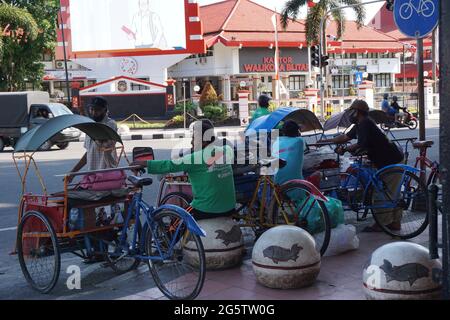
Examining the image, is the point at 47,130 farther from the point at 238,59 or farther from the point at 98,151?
the point at 238,59

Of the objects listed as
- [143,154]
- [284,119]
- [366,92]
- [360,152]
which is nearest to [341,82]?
[366,92]

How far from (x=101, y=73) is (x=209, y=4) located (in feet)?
49.7

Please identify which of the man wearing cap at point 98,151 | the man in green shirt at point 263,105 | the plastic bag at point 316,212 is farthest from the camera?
the man in green shirt at point 263,105

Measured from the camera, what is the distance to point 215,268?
528cm

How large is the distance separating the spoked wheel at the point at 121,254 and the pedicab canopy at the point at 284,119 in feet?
7.40

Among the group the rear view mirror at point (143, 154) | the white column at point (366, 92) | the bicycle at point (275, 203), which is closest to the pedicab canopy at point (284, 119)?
the bicycle at point (275, 203)

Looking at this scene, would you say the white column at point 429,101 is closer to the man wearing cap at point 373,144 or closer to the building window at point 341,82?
the building window at point 341,82

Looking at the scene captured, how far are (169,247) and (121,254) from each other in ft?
2.61

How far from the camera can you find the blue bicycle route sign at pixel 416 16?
611cm

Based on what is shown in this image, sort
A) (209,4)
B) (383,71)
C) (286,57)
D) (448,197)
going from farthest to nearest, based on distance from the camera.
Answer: (383,71), (209,4), (286,57), (448,197)

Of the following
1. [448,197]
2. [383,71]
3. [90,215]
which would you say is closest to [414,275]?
[448,197]

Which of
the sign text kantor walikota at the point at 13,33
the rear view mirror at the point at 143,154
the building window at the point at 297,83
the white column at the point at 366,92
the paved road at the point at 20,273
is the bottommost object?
the paved road at the point at 20,273

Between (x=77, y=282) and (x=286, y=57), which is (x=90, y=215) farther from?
(x=286, y=57)

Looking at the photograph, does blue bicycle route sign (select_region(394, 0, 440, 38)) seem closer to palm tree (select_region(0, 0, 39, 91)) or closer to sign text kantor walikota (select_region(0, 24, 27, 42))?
palm tree (select_region(0, 0, 39, 91))
